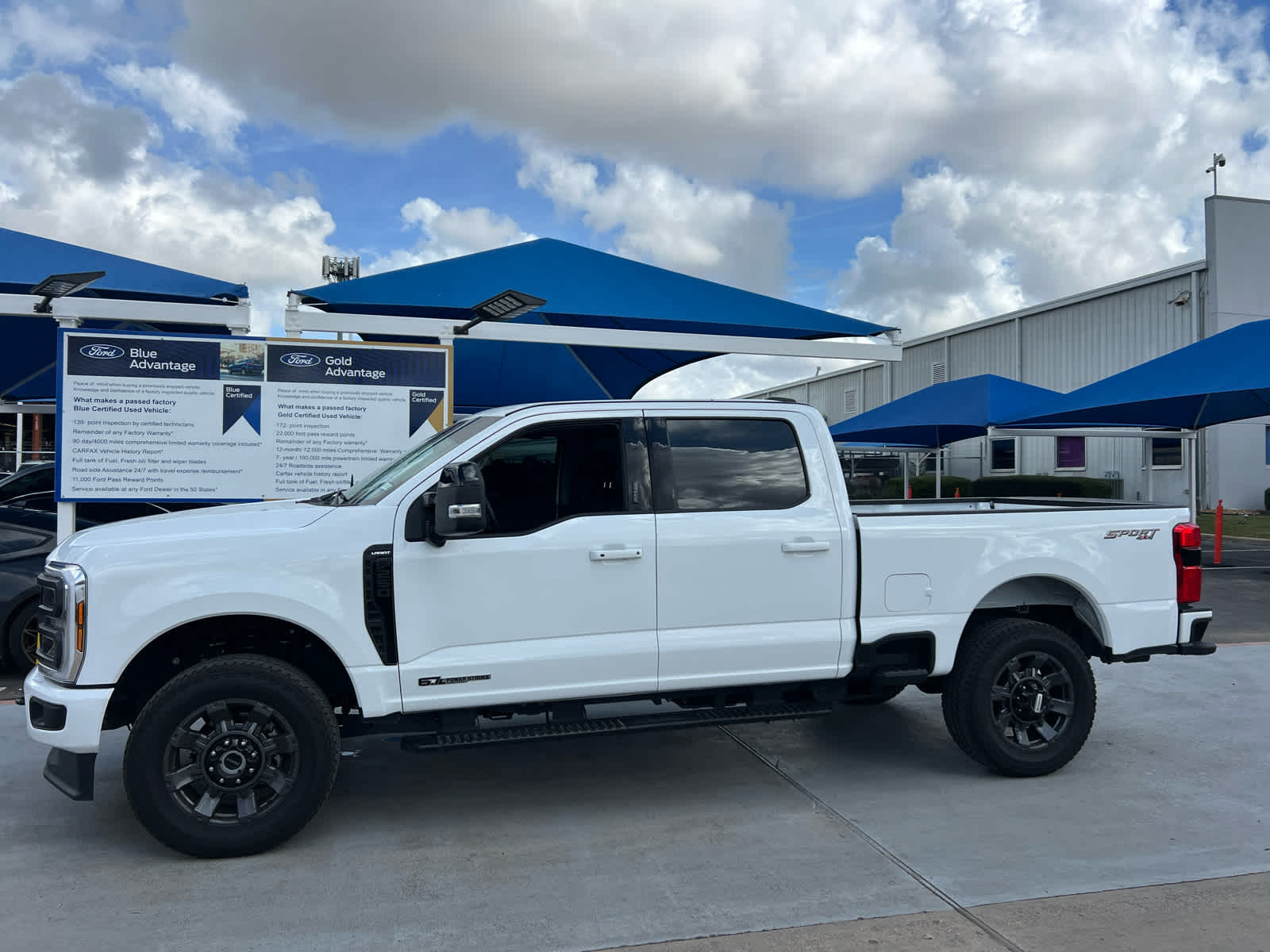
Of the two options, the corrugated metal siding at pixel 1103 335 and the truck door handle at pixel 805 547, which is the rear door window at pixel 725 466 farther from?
the corrugated metal siding at pixel 1103 335

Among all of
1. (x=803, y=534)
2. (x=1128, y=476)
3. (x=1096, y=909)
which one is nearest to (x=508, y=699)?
(x=803, y=534)

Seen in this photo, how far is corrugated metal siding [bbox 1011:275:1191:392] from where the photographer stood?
2814 centimetres

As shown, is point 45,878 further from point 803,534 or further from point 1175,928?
point 1175,928

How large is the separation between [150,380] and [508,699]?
14.9 ft

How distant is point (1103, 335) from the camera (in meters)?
30.2

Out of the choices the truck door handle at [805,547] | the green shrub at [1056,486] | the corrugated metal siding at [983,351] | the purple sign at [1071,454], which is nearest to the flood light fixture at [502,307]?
the truck door handle at [805,547]

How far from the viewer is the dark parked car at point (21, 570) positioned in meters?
7.70

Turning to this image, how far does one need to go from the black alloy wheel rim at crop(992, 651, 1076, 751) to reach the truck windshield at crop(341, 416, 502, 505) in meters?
3.10

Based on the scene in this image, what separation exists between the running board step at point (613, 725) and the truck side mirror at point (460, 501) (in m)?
0.99

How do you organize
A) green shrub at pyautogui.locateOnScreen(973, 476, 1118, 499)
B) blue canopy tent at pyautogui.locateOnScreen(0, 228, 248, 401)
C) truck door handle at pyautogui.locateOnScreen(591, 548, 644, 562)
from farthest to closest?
green shrub at pyautogui.locateOnScreen(973, 476, 1118, 499)
blue canopy tent at pyautogui.locateOnScreen(0, 228, 248, 401)
truck door handle at pyautogui.locateOnScreen(591, 548, 644, 562)

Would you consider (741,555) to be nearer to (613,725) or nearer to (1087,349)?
(613,725)

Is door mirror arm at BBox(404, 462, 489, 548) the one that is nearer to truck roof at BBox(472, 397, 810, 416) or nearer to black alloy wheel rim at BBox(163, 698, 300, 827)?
truck roof at BBox(472, 397, 810, 416)

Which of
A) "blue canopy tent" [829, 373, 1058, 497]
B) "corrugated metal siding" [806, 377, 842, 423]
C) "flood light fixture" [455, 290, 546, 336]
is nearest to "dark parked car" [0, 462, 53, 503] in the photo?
"flood light fixture" [455, 290, 546, 336]

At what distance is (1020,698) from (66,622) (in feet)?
15.4
